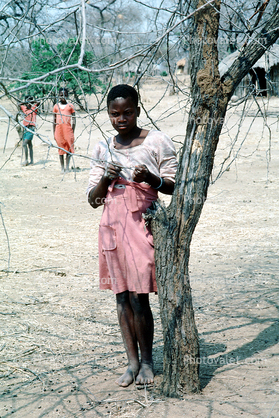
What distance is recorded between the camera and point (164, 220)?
2.29 meters

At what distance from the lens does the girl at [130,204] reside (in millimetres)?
2350

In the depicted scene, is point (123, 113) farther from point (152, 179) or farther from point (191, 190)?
point (191, 190)

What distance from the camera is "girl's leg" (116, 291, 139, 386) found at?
245 cm

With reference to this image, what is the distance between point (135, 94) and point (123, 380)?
1.59 meters

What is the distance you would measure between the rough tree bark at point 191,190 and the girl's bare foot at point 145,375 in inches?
4.7

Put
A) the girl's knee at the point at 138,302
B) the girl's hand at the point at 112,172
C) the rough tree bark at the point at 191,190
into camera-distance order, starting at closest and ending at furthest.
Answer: the rough tree bark at the point at 191,190
the girl's hand at the point at 112,172
the girl's knee at the point at 138,302

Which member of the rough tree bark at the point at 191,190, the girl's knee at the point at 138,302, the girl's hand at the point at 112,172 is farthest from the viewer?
Answer: the girl's knee at the point at 138,302

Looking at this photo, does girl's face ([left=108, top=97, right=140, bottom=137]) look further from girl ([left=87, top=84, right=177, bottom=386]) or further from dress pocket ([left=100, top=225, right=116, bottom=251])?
dress pocket ([left=100, top=225, right=116, bottom=251])

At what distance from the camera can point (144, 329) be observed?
95.3 inches

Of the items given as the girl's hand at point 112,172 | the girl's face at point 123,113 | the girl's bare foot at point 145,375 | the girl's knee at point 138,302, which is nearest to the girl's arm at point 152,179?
the girl's hand at point 112,172

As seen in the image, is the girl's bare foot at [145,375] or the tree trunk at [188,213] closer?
the tree trunk at [188,213]

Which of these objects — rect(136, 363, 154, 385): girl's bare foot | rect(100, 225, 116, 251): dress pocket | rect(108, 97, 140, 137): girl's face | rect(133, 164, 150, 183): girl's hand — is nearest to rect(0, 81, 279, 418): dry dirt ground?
rect(136, 363, 154, 385): girl's bare foot

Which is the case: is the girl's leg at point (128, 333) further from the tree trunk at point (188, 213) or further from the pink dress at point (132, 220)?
the tree trunk at point (188, 213)

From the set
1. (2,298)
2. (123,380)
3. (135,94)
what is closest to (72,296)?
(2,298)
